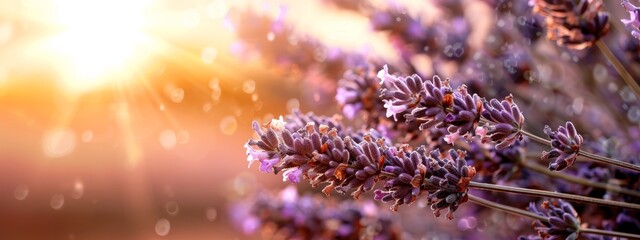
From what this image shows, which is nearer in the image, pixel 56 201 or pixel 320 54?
pixel 320 54

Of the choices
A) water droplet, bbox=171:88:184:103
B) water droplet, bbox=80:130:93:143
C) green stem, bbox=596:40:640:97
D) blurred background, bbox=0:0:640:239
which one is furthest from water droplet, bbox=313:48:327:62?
water droplet, bbox=80:130:93:143

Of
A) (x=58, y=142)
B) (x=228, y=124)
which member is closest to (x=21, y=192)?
(x=58, y=142)

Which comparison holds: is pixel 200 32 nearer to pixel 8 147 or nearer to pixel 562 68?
pixel 8 147

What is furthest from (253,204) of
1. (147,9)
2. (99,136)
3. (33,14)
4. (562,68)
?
(99,136)

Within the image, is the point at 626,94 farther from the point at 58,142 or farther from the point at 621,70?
the point at 58,142

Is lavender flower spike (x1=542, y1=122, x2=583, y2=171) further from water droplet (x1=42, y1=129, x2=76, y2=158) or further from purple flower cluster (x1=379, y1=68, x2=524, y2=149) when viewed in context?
water droplet (x1=42, y1=129, x2=76, y2=158)

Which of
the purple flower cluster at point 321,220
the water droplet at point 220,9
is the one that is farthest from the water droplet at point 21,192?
the purple flower cluster at point 321,220

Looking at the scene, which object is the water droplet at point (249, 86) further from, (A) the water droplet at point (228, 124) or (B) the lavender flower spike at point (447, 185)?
(B) the lavender flower spike at point (447, 185)
